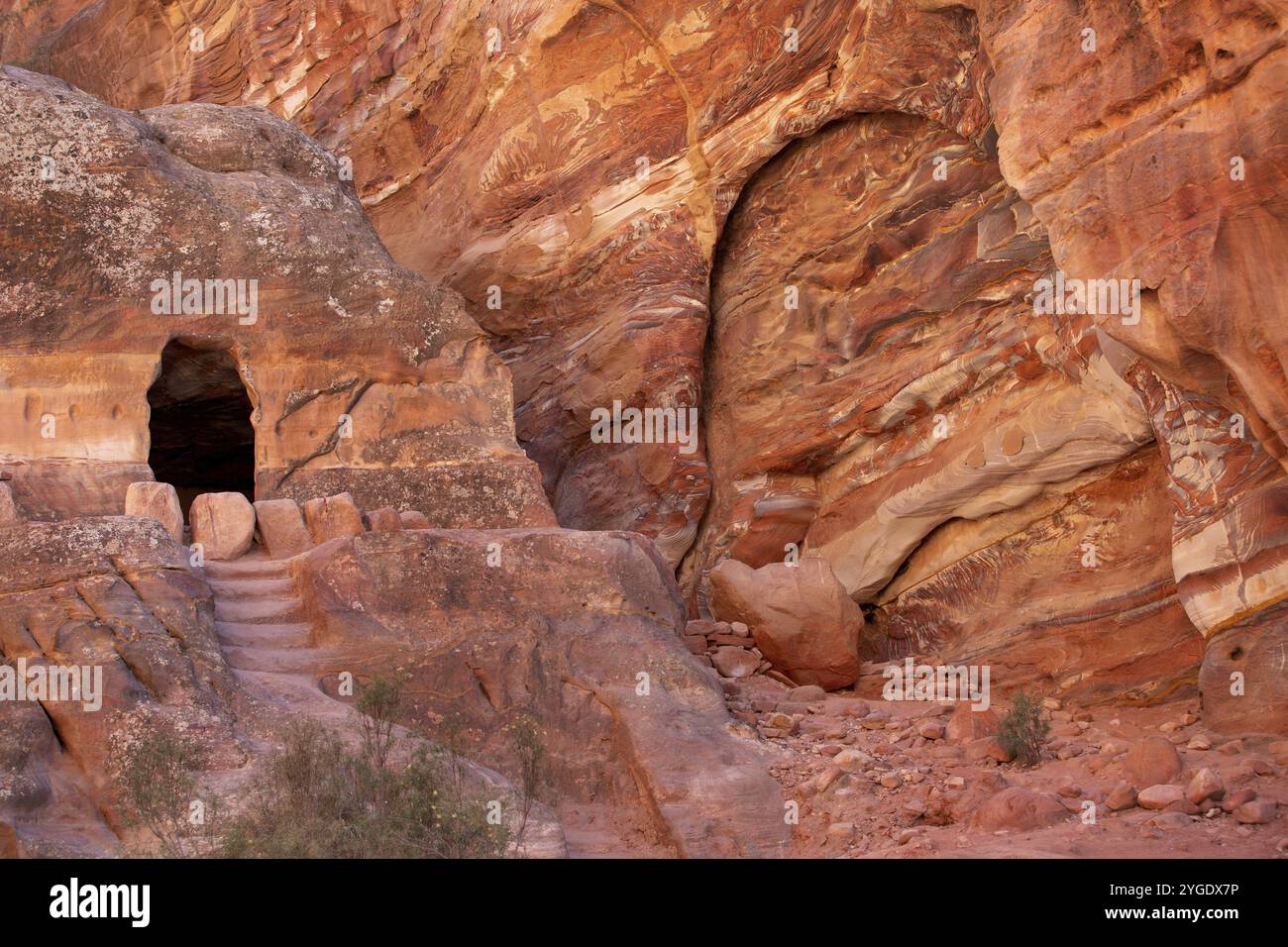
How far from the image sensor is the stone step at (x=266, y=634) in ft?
31.4

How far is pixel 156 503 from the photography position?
11.0m

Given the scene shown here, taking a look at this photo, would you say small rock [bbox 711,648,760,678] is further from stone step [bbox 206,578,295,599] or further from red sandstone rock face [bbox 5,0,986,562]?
stone step [bbox 206,578,295,599]

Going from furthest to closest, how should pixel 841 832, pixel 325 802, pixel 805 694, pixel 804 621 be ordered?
1. pixel 804 621
2. pixel 805 694
3. pixel 841 832
4. pixel 325 802

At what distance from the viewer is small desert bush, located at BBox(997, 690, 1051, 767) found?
372 inches

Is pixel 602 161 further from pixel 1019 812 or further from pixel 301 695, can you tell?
pixel 1019 812

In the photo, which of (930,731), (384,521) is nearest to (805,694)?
(930,731)

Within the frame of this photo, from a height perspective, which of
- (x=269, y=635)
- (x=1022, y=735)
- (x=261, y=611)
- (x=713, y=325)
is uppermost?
(x=713, y=325)

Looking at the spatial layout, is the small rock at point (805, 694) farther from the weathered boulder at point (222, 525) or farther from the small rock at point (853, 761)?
the weathered boulder at point (222, 525)

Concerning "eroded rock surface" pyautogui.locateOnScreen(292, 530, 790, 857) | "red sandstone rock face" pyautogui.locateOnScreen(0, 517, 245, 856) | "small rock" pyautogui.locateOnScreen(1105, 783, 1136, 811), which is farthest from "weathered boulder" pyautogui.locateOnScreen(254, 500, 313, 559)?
"small rock" pyautogui.locateOnScreen(1105, 783, 1136, 811)

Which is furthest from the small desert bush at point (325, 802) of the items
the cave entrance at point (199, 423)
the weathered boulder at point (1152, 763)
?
the cave entrance at point (199, 423)

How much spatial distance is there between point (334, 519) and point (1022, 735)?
520 cm

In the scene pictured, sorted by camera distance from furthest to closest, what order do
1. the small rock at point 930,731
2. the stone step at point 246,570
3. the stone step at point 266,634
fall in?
the stone step at point 246,570 < the small rock at point 930,731 < the stone step at point 266,634

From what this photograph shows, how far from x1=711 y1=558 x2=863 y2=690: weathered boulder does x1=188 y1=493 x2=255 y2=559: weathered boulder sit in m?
4.29

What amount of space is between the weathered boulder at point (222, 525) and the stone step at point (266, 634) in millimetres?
1221
